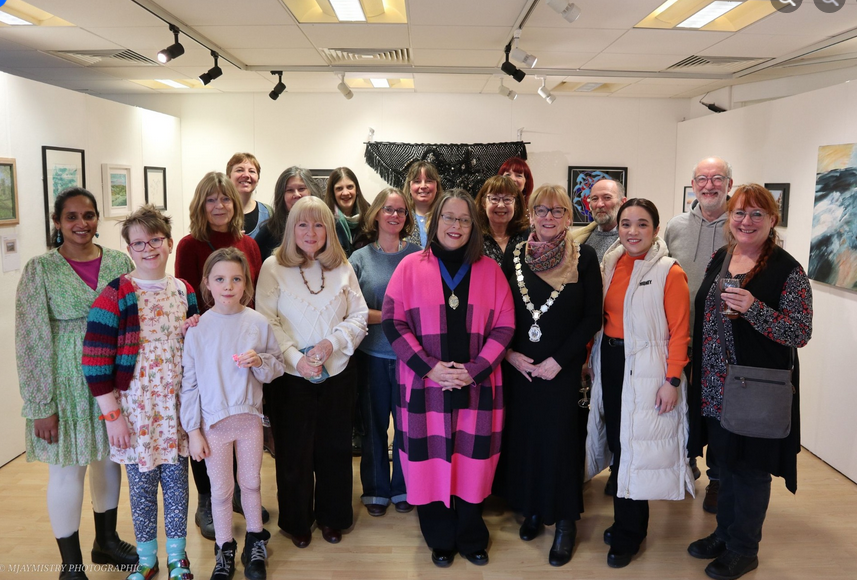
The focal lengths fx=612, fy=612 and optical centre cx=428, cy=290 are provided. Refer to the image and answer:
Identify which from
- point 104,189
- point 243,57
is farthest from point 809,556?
point 104,189

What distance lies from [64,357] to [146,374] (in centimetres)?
33

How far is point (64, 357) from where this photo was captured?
2408 mm

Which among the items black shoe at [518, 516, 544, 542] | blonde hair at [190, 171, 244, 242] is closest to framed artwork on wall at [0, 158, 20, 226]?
blonde hair at [190, 171, 244, 242]

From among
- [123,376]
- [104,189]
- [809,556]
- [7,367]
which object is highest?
[104,189]

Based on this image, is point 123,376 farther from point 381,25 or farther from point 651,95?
point 651,95

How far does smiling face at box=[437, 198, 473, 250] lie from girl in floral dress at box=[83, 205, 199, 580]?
3.56ft

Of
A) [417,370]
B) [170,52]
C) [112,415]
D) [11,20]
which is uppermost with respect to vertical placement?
[11,20]

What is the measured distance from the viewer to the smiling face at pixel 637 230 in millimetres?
2615

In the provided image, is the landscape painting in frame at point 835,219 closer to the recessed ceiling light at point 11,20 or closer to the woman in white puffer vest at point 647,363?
the woman in white puffer vest at point 647,363

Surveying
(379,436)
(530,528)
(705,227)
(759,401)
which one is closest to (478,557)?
(530,528)

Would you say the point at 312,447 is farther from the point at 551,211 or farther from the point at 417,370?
the point at 551,211

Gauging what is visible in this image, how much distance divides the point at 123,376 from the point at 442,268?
1.35 metres

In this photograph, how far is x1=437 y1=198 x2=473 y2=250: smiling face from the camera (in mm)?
2613

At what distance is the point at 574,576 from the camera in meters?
2.73
